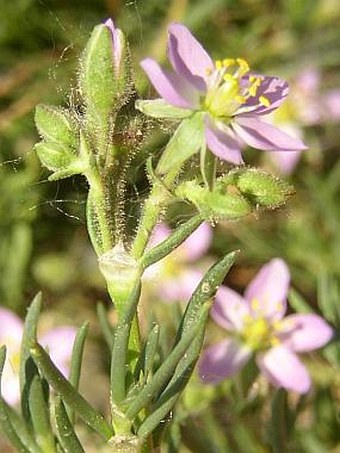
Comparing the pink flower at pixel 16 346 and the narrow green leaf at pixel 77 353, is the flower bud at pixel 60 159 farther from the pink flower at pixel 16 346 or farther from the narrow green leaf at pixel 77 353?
the pink flower at pixel 16 346

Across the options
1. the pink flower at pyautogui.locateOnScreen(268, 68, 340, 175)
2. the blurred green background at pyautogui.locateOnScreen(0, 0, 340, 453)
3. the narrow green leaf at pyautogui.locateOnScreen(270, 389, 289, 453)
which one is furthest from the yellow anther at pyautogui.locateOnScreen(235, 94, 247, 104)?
the pink flower at pyautogui.locateOnScreen(268, 68, 340, 175)

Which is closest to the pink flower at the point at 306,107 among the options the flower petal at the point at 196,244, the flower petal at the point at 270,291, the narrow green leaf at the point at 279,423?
the flower petal at the point at 196,244

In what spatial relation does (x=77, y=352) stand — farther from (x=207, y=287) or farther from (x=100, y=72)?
(x=100, y=72)

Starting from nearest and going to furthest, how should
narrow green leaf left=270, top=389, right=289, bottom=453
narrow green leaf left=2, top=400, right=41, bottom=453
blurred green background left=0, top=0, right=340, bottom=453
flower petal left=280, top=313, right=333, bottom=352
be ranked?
narrow green leaf left=2, top=400, right=41, bottom=453
narrow green leaf left=270, top=389, right=289, bottom=453
flower petal left=280, top=313, right=333, bottom=352
blurred green background left=0, top=0, right=340, bottom=453

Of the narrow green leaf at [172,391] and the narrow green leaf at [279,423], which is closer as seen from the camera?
the narrow green leaf at [172,391]

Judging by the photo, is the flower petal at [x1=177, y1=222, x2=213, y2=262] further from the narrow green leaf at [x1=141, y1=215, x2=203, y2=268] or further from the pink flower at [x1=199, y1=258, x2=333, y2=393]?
the narrow green leaf at [x1=141, y1=215, x2=203, y2=268]

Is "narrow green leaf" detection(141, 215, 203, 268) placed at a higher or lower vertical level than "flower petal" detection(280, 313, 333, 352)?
higher

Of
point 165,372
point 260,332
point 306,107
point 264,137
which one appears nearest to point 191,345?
point 165,372
